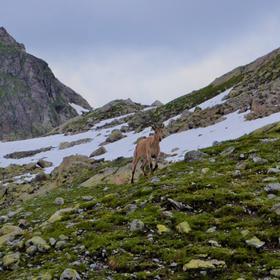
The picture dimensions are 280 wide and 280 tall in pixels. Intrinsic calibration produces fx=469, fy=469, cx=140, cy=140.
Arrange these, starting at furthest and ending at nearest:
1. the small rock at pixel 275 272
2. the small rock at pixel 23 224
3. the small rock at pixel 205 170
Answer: the small rock at pixel 205 170 → the small rock at pixel 23 224 → the small rock at pixel 275 272

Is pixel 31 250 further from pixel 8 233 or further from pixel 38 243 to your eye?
pixel 8 233

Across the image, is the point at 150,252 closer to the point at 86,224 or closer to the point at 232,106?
the point at 86,224

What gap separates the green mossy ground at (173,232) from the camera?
12.1 meters

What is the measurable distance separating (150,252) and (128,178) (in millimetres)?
18228

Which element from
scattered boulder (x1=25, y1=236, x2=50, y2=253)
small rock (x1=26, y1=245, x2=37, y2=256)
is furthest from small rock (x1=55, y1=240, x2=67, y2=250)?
small rock (x1=26, y1=245, x2=37, y2=256)

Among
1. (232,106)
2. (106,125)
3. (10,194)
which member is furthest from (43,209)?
(106,125)

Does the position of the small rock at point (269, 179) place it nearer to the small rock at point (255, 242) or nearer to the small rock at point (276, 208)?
the small rock at point (276, 208)

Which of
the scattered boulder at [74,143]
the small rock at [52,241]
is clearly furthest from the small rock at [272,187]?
the scattered boulder at [74,143]

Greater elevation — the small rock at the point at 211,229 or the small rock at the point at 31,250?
the small rock at the point at 31,250

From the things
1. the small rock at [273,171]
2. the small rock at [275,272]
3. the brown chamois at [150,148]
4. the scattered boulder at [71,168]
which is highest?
the brown chamois at [150,148]

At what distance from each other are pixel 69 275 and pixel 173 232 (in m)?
3.80

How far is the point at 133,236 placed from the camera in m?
14.8

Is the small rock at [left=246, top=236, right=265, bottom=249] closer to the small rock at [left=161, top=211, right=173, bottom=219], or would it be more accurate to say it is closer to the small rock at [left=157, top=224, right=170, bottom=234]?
the small rock at [left=157, top=224, right=170, bottom=234]

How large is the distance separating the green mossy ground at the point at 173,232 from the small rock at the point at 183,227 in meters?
0.16
